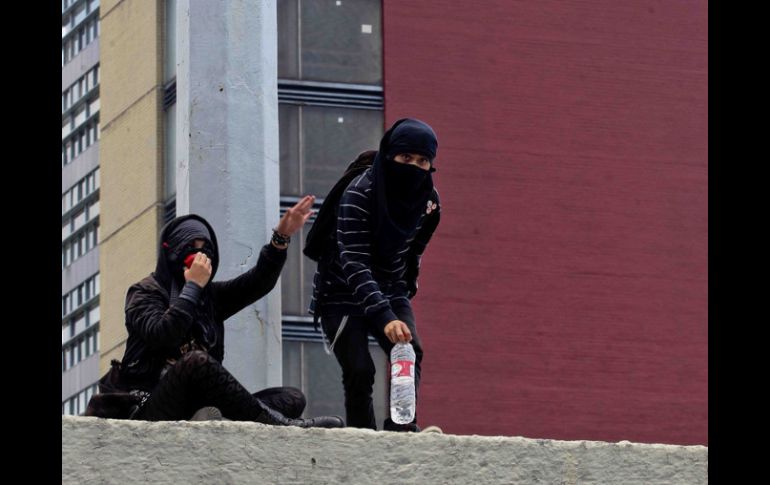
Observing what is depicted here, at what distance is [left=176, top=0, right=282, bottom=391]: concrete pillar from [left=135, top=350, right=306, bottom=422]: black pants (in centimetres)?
Result: 88

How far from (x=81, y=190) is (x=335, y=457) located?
107 ft

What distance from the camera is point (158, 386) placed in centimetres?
776

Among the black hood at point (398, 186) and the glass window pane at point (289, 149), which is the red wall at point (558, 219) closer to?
the glass window pane at point (289, 149)

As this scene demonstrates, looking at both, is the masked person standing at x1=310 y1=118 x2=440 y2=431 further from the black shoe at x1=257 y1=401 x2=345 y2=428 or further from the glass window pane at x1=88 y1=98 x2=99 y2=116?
Result: the glass window pane at x1=88 y1=98 x2=99 y2=116

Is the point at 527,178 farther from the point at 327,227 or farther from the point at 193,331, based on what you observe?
the point at 193,331

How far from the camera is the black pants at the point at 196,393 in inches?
Answer: 303

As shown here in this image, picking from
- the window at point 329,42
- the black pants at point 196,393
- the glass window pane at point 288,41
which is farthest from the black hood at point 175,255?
the glass window pane at point 288,41

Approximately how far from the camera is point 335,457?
6.93 metres

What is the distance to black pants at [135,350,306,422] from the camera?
769 cm

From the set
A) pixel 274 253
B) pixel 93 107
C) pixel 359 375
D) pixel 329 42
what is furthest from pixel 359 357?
pixel 93 107


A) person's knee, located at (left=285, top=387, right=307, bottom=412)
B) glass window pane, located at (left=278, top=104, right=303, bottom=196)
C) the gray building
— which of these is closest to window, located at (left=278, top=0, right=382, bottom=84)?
glass window pane, located at (left=278, top=104, right=303, bottom=196)

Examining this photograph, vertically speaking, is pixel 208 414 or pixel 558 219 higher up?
pixel 558 219

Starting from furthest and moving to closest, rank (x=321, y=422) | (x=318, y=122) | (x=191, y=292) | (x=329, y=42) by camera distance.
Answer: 1. (x=329, y=42)
2. (x=318, y=122)
3. (x=191, y=292)
4. (x=321, y=422)
